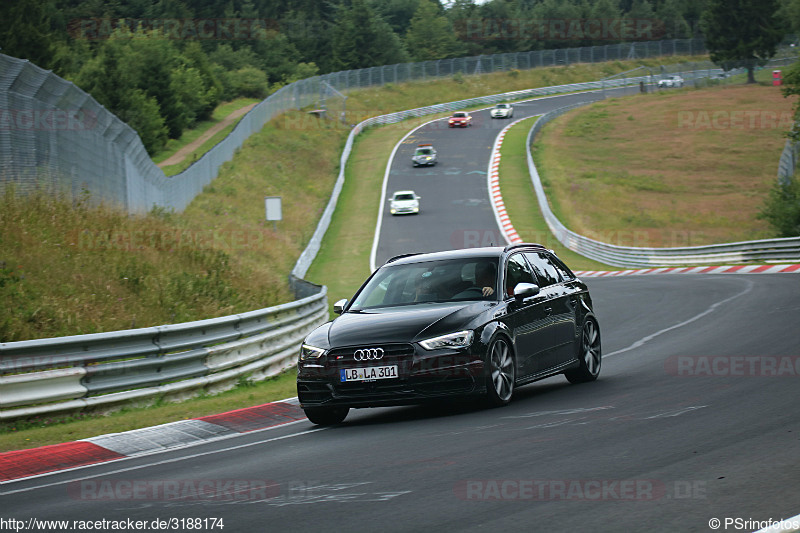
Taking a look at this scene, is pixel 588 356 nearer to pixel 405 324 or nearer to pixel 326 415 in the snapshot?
pixel 405 324

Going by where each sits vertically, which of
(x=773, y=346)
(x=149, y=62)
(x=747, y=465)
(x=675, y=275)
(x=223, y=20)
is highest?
(x=223, y=20)

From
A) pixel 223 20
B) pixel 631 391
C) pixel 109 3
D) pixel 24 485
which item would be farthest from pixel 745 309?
pixel 223 20

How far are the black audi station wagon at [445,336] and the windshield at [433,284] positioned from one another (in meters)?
0.01

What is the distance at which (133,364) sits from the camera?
38.6ft

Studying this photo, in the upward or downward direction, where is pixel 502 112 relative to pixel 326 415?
upward

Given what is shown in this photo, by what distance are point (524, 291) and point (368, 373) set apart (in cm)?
195

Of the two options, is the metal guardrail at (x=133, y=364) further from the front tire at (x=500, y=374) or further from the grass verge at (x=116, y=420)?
the front tire at (x=500, y=374)

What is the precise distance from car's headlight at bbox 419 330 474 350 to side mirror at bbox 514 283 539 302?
1.00 metres

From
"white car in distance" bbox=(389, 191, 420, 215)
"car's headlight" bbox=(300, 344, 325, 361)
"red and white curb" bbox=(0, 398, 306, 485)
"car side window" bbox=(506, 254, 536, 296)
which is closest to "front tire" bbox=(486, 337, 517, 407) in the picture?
"car side window" bbox=(506, 254, 536, 296)

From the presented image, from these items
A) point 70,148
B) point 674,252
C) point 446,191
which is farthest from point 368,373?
point 446,191

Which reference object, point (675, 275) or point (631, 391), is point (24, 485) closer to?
point (631, 391)

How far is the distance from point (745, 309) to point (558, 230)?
90.3 ft

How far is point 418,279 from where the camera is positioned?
10.5m

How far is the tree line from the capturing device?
59.2 m
